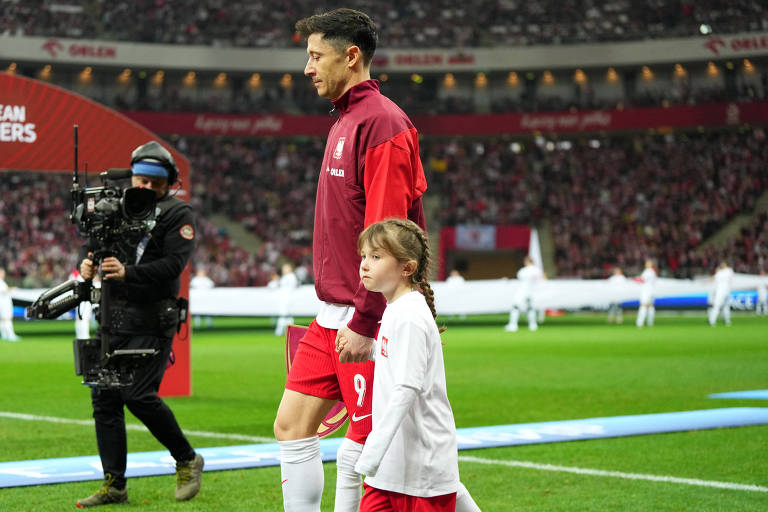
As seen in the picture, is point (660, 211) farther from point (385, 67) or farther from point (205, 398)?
point (205, 398)

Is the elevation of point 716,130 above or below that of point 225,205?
above

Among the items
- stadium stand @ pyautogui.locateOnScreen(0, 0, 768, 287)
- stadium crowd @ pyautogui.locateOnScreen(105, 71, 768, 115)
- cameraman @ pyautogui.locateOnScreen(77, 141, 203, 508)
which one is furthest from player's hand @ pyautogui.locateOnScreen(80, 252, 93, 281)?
stadium crowd @ pyautogui.locateOnScreen(105, 71, 768, 115)

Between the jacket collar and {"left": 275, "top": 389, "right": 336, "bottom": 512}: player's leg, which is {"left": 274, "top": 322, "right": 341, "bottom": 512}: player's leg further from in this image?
the jacket collar

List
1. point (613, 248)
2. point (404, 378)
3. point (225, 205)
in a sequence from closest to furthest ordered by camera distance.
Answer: point (404, 378) < point (613, 248) < point (225, 205)

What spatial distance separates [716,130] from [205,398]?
41402 mm

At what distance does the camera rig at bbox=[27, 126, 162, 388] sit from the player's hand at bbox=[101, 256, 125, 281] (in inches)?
2.1

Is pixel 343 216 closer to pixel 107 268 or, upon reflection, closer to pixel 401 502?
pixel 401 502

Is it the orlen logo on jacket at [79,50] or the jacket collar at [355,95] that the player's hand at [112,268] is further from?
the orlen logo on jacket at [79,50]

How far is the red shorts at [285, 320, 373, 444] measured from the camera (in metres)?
4.17

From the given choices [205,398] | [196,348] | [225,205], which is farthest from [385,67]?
[205,398]

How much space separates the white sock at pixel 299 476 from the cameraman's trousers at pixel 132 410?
220cm

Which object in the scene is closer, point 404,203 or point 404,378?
point 404,378

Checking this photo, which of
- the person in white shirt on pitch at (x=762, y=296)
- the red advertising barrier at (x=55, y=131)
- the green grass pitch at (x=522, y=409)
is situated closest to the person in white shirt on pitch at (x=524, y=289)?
the green grass pitch at (x=522, y=409)

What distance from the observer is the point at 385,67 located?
49156 millimetres
